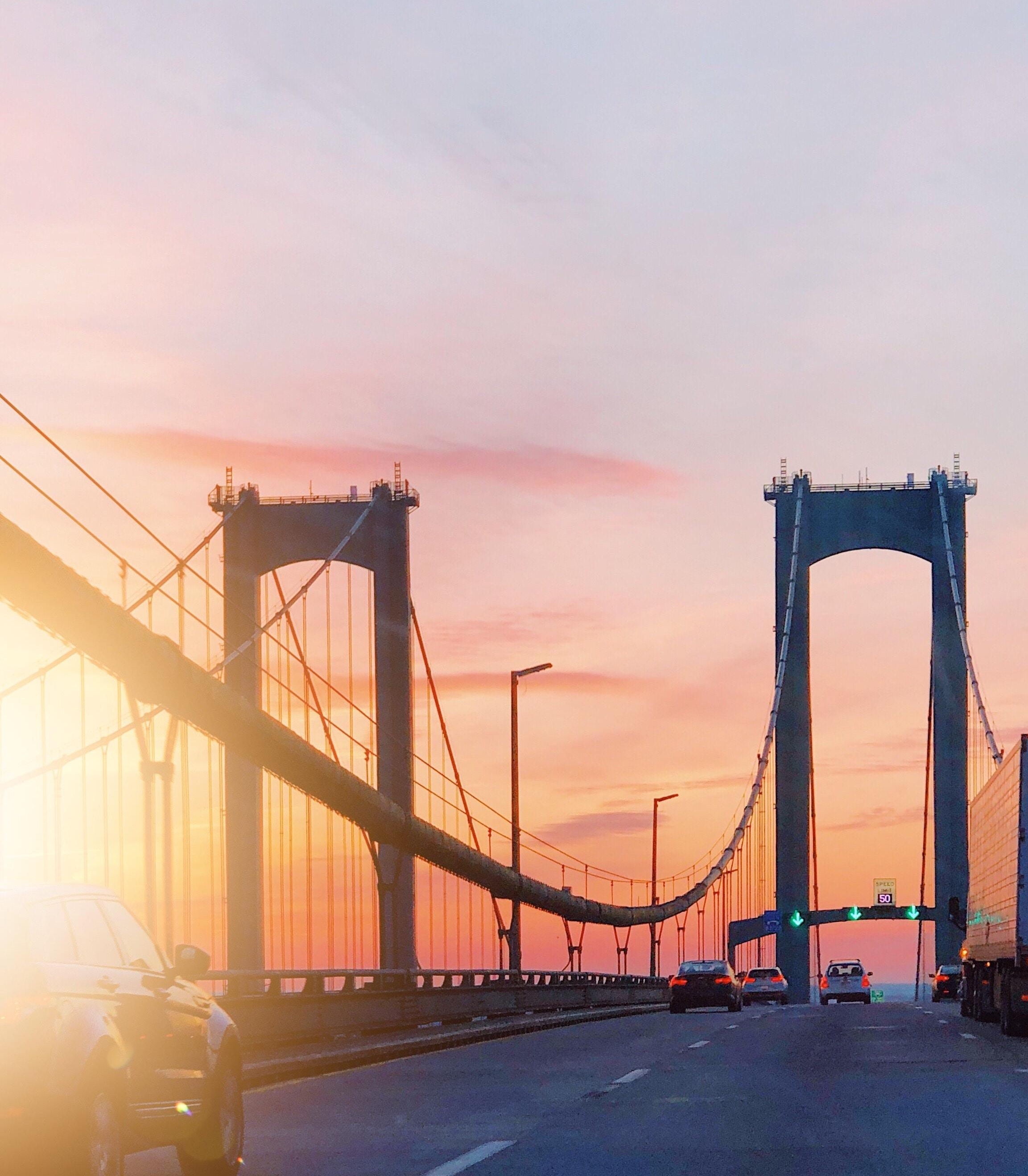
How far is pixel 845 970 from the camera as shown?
249 feet

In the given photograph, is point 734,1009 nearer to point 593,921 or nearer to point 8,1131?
point 593,921

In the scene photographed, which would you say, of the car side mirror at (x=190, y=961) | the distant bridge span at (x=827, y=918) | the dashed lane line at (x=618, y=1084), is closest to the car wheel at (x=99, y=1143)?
the car side mirror at (x=190, y=961)

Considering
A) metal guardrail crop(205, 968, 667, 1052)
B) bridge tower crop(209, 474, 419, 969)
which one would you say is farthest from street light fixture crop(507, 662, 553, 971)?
bridge tower crop(209, 474, 419, 969)

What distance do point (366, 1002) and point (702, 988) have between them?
69.4 ft

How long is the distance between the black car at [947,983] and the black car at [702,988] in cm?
1810

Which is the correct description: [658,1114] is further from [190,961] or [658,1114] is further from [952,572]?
[952,572]

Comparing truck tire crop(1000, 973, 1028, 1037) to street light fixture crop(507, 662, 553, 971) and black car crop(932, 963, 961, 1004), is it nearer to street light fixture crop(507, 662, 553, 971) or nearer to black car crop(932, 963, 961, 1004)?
street light fixture crop(507, 662, 553, 971)

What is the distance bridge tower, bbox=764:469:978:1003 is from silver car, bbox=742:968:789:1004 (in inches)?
1040

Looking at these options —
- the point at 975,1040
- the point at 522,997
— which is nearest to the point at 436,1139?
the point at 975,1040

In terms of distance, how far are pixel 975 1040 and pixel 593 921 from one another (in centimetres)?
5057

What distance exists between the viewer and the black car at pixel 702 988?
160 feet

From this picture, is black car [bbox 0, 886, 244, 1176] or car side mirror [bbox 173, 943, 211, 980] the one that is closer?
black car [bbox 0, 886, 244, 1176]

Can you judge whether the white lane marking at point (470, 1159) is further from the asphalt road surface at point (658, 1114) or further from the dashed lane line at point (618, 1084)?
the dashed lane line at point (618, 1084)

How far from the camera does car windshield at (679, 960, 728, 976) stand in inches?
1935
